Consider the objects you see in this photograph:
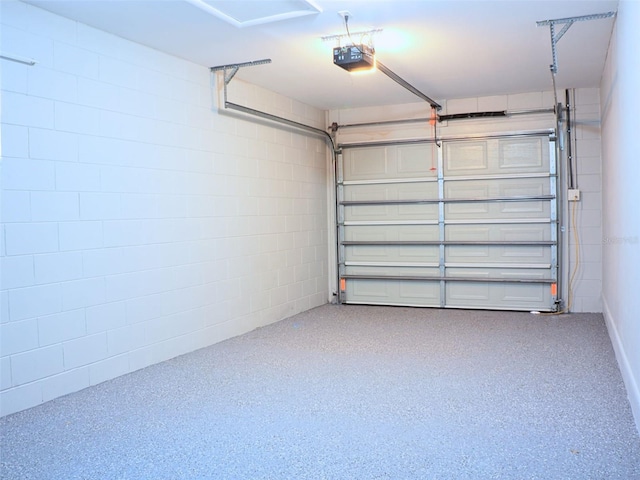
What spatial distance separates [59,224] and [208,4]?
5.80 ft

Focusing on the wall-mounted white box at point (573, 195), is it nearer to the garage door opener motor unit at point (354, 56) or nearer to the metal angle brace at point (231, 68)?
the garage door opener motor unit at point (354, 56)

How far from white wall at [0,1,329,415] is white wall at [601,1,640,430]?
11.1 ft

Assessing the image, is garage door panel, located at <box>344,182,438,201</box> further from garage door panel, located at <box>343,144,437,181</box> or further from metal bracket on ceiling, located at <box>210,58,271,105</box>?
metal bracket on ceiling, located at <box>210,58,271,105</box>

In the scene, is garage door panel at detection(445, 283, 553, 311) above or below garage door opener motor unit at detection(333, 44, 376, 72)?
below

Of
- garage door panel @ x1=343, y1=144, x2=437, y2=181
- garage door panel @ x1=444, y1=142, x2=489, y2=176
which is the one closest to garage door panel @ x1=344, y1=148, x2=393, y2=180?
garage door panel @ x1=343, y1=144, x2=437, y2=181

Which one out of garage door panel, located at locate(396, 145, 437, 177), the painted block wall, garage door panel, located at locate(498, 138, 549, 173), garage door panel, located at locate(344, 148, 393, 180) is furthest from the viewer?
garage door panel, located at locate(344, 148, 393, 180)

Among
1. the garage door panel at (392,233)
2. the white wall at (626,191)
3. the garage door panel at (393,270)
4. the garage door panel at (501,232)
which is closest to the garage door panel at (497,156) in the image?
the garage door panel at (501,232)

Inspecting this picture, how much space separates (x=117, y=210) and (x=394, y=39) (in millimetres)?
2532

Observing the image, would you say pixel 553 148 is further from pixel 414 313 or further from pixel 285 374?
pixel 285 374

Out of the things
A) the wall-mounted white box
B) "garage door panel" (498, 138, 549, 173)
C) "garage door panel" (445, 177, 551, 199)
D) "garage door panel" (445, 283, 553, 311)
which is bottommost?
"garage door panel" (445, 283, 553, 311)

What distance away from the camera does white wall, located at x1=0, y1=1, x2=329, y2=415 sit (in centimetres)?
364

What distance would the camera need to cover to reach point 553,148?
6.67 meters

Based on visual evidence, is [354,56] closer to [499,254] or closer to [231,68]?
[231,68]

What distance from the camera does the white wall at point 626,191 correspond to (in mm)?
3152
